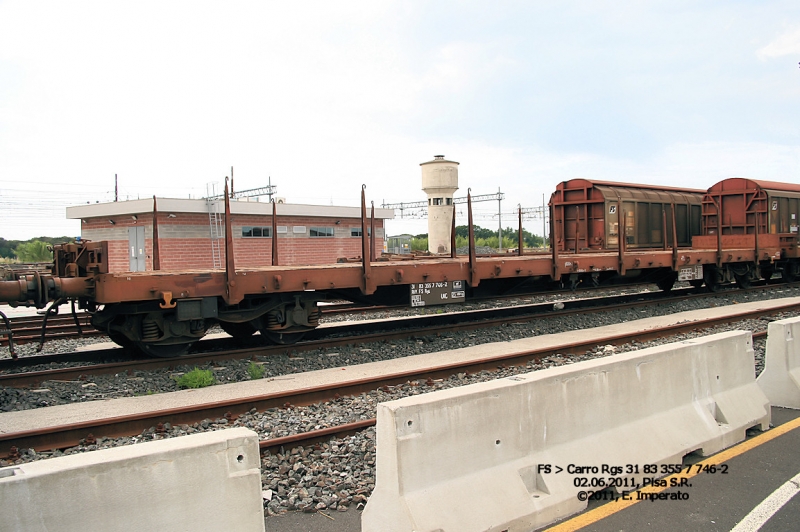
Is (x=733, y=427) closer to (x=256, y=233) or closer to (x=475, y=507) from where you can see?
(x=475, y=507)

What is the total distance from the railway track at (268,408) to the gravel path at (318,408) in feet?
0.35

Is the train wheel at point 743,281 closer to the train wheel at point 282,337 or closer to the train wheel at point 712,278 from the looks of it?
the train wheel at point 712,278

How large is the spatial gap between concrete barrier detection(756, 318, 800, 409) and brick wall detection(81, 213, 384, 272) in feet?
61.4

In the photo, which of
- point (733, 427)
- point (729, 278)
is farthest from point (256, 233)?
point (733, 427)

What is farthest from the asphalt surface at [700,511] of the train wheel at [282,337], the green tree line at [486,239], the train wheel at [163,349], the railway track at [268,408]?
the green tree line at [486,239]

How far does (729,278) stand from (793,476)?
14.9 m

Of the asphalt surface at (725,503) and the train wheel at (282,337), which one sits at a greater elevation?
the train wheel at (282,337)

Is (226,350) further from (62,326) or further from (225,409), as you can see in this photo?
(62,326)

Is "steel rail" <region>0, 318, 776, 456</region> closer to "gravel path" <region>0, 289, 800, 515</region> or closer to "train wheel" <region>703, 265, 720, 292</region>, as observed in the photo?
"gravel path" <region>0, 289, 800, 515</region>

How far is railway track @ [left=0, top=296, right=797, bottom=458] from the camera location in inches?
215

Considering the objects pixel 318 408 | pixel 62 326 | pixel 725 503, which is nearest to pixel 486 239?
pixel 62 326

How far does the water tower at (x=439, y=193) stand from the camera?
132ft

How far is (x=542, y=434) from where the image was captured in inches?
161

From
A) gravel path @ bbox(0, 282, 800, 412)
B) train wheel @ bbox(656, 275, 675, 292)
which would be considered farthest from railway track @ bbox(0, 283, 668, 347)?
train wheel @ bbox(656, 275, 675, 292)
